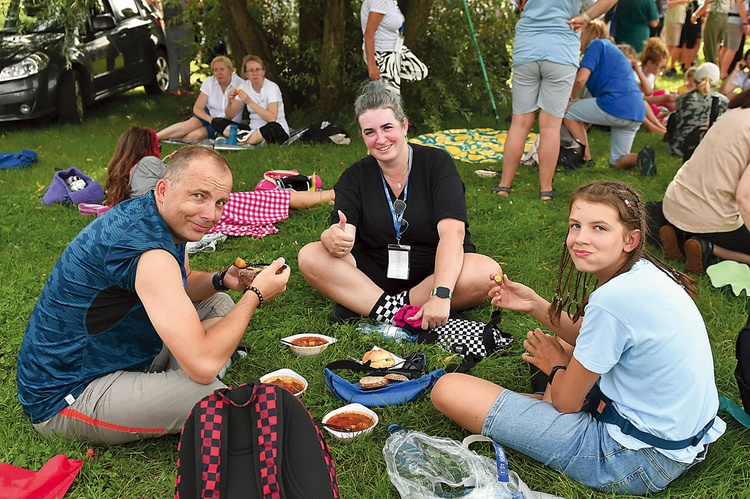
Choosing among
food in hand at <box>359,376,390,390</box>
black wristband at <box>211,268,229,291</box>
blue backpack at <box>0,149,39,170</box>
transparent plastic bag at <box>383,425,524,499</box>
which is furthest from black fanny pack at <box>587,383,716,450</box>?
blue backpack at <box>0,149,39,170</box>

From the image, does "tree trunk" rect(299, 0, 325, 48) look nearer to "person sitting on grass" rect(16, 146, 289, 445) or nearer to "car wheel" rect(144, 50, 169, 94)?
"car wheel" rect(144, 50, 169, 94)

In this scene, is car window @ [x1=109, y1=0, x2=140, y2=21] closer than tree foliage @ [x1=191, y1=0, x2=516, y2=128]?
No

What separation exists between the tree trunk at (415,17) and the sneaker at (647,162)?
3.15 metres

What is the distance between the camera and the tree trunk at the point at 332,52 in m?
8.46

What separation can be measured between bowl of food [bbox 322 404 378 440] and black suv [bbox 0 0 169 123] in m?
5.97

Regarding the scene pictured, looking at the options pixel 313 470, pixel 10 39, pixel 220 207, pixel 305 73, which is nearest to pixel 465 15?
pixel 305 73

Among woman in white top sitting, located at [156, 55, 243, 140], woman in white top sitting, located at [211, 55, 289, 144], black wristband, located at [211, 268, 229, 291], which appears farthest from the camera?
woman in white top sitting, located at [156, 55, 243, 140]

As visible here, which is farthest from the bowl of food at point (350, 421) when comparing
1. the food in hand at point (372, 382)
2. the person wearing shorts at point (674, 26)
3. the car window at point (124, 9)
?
the person wearing shorts at point (674, 26)

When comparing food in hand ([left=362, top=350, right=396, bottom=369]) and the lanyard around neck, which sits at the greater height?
the lanyard around neck

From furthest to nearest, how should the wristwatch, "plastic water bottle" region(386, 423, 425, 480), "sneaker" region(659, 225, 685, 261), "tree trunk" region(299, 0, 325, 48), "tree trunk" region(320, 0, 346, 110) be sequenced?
"tree trunk" region(299, 0, 325, 48), "tree trunk" region(320, 0, 346, 110), "sneaker" region(659, 225, 685, 261), the wristwatch, "plastic water bottle" region(386, 423, 425, 480)

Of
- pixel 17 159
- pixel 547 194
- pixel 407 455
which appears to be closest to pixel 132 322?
pixel 407 455

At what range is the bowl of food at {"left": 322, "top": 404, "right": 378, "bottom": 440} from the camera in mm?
2877

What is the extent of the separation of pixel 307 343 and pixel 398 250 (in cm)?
75

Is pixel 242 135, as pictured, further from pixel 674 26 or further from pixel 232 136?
pixel 674 26
